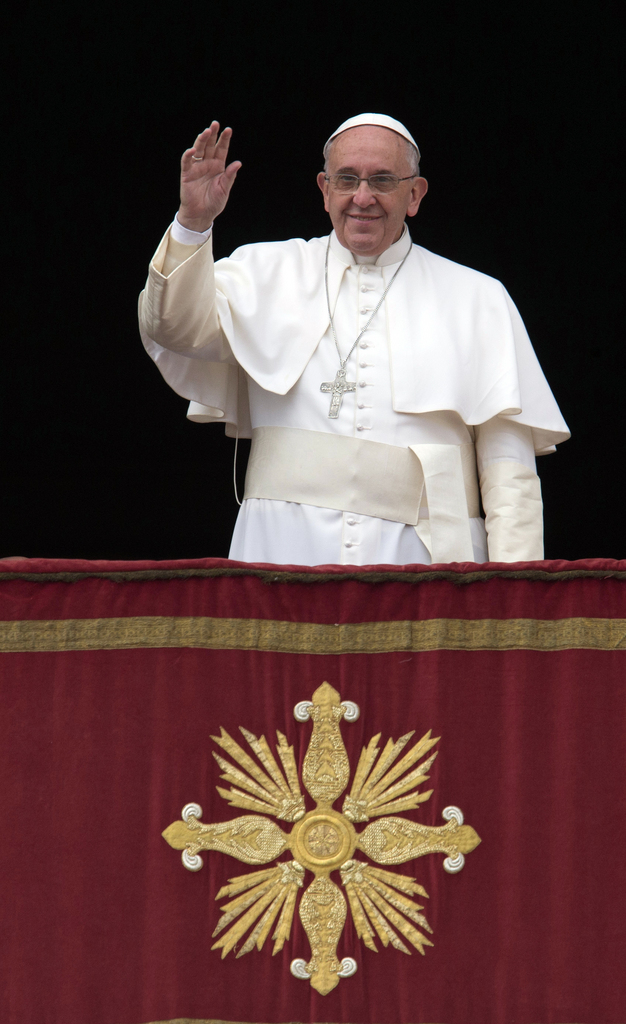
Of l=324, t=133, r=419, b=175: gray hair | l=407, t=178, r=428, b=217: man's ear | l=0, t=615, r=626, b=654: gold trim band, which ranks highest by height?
l=324, t=133, r=419, b=175: gray hair

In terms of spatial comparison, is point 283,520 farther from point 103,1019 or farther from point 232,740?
point 103,1019

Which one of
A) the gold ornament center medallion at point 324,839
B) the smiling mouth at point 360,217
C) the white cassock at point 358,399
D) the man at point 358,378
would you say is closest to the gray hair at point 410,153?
the man at point 358,378

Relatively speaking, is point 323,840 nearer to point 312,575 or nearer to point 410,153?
point 312,575

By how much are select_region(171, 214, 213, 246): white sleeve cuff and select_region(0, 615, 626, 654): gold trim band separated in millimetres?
891

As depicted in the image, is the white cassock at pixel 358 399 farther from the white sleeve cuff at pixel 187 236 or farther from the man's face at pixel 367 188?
the man's face at pixel 367 188

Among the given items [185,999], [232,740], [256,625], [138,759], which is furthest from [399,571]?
[185,999]

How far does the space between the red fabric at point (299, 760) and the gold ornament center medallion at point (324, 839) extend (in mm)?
22

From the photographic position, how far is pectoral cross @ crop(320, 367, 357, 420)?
9.51 feet

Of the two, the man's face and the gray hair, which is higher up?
the gray hair

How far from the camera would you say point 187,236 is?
2.69 m

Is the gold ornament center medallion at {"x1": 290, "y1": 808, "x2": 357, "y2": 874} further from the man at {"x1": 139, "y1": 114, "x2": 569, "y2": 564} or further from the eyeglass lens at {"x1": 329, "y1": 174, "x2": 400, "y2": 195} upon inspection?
the eyeglass lens at {"x1": 329, "y1": 174, "x2": 400, "y2": 195}

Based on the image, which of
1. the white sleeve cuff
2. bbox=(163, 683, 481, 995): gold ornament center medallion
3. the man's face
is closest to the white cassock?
the white sleeve cuff

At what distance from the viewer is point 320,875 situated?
218cm

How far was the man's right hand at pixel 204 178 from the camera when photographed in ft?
8.61
